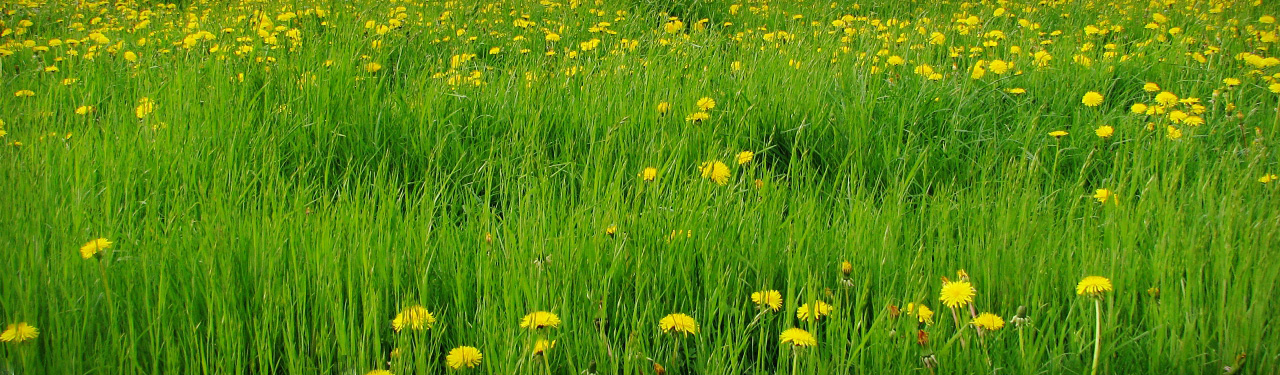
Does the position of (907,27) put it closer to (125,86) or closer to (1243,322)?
(1243,322)

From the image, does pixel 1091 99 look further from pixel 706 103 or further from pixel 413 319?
pixel 413 319

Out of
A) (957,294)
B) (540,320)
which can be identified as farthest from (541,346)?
(957,294)

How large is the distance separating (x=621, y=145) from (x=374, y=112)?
0.78 meters

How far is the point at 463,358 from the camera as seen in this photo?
1146mm

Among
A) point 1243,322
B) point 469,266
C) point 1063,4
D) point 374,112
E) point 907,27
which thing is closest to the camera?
point 1243,322

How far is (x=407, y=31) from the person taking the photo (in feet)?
11.7

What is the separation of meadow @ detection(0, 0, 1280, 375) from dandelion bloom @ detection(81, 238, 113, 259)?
0.04 feet

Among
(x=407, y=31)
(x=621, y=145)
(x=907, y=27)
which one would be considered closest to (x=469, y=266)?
(x=621, y=145)

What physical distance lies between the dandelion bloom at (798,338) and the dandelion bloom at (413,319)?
533 mm

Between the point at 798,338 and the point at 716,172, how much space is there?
0.71 metres

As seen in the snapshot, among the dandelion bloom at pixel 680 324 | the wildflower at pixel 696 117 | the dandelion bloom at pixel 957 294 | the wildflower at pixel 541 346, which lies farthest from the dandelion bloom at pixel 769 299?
the wildflower at pixel 696 117

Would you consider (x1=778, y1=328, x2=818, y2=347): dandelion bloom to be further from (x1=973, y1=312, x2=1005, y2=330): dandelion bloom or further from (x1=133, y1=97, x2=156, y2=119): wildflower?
(x1=133, y1=97, x2=156, y2=119): wildflower

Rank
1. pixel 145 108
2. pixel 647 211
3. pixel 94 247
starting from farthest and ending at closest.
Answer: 1. pixel 145 108
2. pixel 647 211
3. pixel 94 247

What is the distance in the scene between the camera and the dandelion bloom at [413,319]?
3.75 ft
